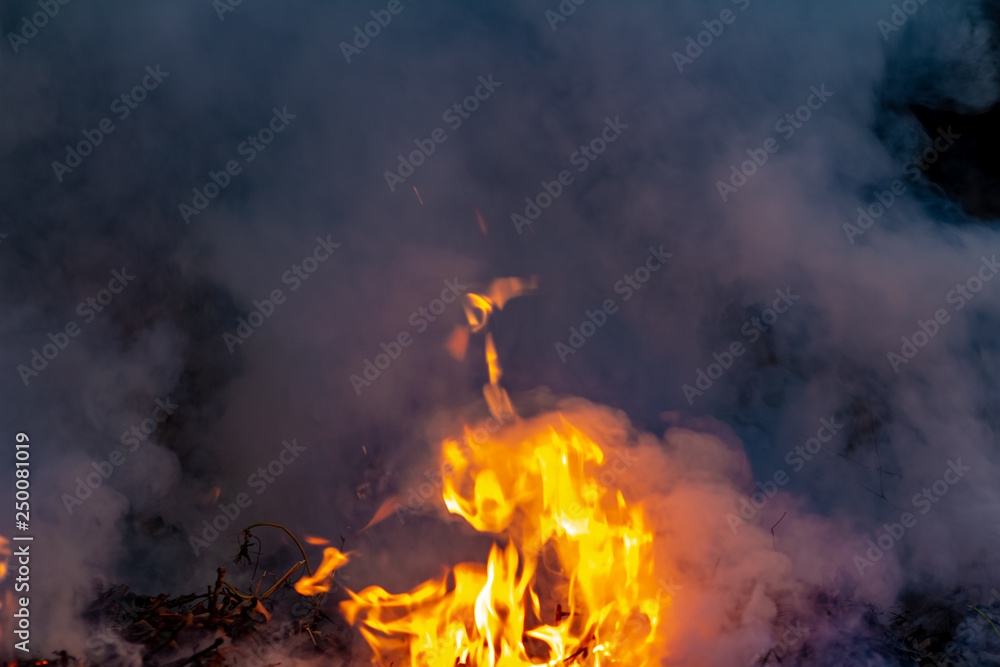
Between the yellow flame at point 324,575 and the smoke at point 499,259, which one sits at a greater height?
the smoke at point 499,259

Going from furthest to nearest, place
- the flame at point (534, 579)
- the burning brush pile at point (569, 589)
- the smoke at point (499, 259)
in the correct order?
the smoke at point (499, 259) < the flame at point (534, 579) < the burning brush pile at point (569, 589)

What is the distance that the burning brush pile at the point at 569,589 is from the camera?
395 cm

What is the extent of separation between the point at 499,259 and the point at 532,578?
2562mm

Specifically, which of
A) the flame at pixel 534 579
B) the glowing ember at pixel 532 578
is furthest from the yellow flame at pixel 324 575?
the flame at pixel 534 579

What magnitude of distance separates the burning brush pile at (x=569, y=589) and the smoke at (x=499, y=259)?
69mm

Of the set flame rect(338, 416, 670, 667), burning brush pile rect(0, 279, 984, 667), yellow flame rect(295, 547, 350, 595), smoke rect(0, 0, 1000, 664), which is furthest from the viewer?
smoke rect(0, 0, 1000, 664)

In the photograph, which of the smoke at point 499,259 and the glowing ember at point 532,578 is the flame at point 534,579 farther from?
the smoke at point 499,259

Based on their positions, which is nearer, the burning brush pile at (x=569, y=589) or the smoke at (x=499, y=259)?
the burning brush pile at (x=569, y=589)

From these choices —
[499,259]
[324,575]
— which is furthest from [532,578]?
[499,259]

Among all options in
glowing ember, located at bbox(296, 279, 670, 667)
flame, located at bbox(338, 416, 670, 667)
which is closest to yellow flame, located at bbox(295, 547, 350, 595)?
glowing ember, located at bbox(296, 279, 670, 667)

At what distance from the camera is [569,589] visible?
14.4 feet

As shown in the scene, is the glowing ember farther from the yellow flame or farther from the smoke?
the smoke

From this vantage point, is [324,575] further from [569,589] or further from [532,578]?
[569,589]

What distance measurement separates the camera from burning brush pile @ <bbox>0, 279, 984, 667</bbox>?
395 cm
